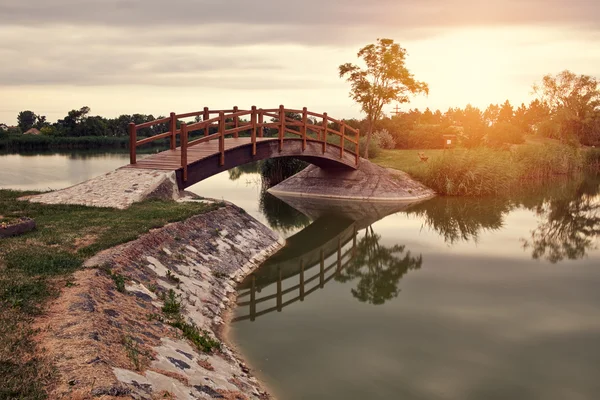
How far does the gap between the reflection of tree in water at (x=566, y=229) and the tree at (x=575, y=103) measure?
37793 millimetres

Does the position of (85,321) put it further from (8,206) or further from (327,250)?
(327,250)

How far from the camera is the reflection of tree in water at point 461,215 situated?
20156mm

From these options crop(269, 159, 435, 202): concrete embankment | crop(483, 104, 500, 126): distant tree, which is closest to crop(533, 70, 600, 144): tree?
crop(483, 104, 500, 126): distant tree

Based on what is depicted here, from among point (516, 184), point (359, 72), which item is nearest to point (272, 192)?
point (359, 72)

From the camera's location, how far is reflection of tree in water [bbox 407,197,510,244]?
66.1 ft

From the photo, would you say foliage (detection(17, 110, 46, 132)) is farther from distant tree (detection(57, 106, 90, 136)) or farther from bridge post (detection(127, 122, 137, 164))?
bridge post (detection(127, 122, 137, 164))

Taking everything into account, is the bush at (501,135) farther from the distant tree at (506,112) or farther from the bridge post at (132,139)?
the bridge post at (132,139)

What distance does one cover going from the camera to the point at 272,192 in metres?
30.1

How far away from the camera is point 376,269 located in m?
15.2

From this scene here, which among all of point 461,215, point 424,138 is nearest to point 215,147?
point 461,215

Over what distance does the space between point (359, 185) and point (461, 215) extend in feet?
20.4

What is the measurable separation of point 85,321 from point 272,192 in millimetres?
23814

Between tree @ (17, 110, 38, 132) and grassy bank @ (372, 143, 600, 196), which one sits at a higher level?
grassy bank @ (372, 143, 600, 196)

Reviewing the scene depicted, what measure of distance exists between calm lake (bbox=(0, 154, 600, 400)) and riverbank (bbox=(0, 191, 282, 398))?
95 centimetres
